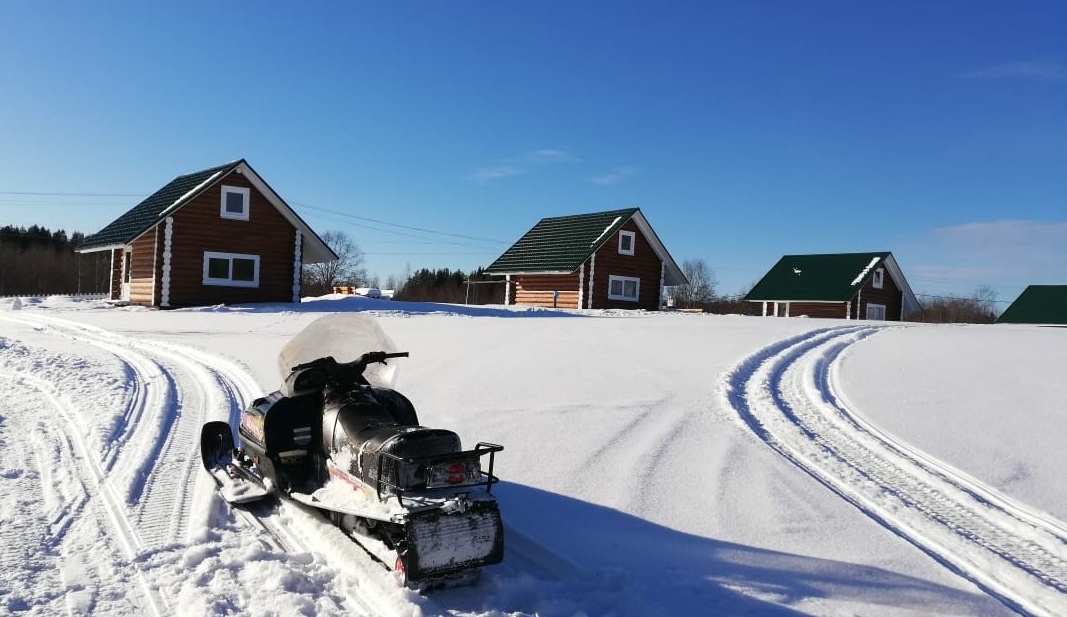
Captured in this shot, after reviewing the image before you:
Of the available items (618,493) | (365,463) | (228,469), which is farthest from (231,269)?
(365,463)

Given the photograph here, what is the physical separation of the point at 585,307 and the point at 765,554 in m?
25.0

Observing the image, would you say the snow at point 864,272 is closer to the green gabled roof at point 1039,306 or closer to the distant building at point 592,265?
the green gabled roof at point 1039,306

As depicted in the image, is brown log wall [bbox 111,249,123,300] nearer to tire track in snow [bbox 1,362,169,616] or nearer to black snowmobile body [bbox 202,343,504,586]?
tire track in snow [bbox 1,362,169,616]

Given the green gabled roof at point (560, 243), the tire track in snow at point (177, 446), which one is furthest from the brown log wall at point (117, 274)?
the tire track in snow at point (177, 446)

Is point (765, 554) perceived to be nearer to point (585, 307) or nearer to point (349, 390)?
point (349, 390)

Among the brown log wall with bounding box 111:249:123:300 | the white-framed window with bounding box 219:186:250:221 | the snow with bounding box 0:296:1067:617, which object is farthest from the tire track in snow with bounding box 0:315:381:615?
the brown log wall with bounding box 111:249:123:300

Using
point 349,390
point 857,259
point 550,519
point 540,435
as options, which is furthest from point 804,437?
point 857,259

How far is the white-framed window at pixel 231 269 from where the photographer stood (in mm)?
23327

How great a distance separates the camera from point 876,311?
36.5m

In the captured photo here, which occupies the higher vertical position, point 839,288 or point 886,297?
point 839,288

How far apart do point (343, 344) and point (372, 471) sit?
5.04ft

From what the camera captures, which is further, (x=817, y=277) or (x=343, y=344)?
(x=817, y=277)

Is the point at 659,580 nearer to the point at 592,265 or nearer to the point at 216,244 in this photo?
the point at 216,244

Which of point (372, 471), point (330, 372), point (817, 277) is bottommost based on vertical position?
A: point (372, 471)
